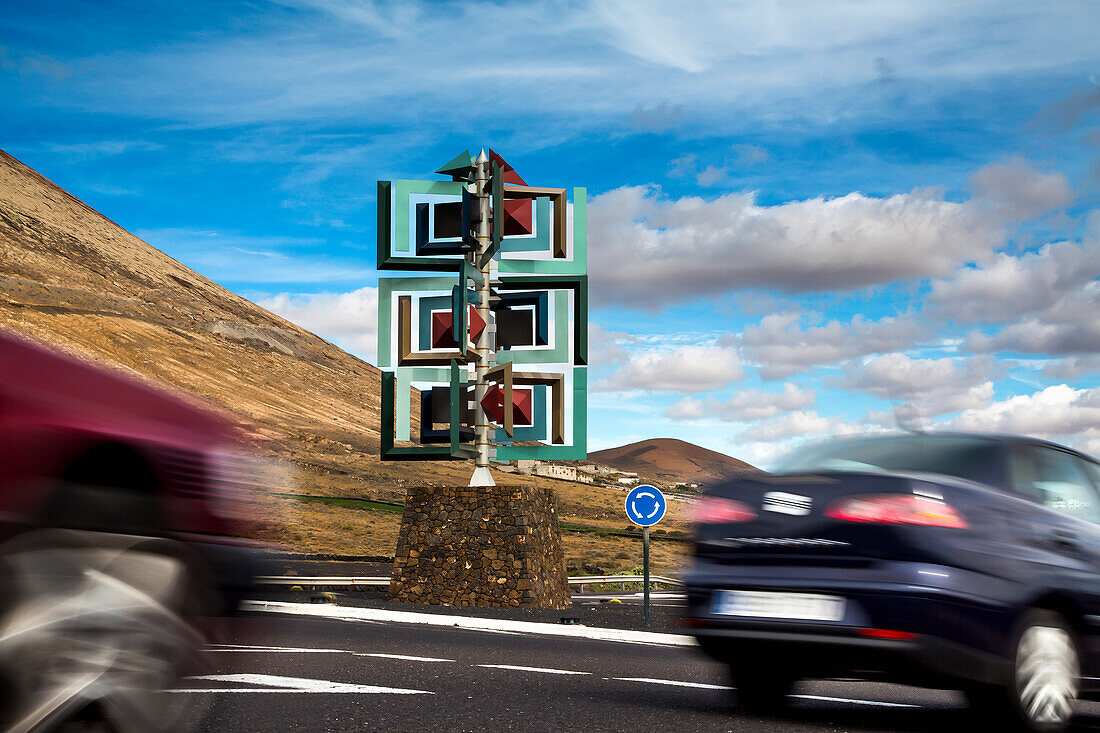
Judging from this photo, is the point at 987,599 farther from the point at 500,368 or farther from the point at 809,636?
the point at 500,368

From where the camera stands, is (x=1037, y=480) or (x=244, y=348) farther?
(x=244, y=348)

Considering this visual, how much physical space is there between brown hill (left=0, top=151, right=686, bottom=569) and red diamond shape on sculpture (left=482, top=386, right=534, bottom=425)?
42.7m

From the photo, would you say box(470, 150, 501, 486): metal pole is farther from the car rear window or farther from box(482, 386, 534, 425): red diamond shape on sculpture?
the car rear window

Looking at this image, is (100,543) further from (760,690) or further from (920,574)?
(760,690)

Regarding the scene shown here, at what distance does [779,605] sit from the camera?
206 inches

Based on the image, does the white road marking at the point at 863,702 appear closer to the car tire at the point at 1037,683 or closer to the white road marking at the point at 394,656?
the car tire at the point at 1037,683

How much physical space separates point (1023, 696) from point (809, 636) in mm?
965

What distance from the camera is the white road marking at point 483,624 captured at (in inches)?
473

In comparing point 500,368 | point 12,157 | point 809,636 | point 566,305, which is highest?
point 12,157

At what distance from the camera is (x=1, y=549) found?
8.10 feet

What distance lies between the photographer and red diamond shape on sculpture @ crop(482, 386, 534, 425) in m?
18.8

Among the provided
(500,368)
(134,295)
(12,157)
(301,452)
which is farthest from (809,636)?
(12,157)

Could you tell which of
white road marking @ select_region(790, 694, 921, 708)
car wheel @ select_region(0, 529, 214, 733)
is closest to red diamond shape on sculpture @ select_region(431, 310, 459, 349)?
white road marking @ select_region(790, 694, 921, 708)

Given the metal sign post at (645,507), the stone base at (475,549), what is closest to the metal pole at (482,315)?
the stone base at (475,549)
